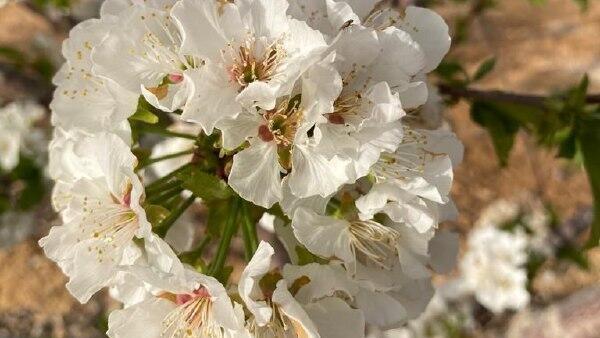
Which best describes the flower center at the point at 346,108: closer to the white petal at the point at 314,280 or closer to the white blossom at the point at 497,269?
the white petal at the point at 314,280

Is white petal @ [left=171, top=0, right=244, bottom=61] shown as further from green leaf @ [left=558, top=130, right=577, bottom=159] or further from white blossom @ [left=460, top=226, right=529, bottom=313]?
white blossom @ [left=460, top=226, right=529, bottom=313]

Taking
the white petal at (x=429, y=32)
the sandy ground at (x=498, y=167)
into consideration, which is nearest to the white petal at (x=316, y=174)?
the white petal at (x=429, y=32)

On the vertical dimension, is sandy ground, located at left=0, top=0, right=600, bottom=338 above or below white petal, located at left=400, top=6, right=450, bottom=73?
below

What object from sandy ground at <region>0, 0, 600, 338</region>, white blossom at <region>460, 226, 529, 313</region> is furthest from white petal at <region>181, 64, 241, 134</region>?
white blossom at <region>460, 226, 529, 313</region>

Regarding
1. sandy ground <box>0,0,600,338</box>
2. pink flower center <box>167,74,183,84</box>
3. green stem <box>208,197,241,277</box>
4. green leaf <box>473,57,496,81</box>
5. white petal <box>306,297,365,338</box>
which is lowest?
sandy ground <box>0,0,600,338</box>

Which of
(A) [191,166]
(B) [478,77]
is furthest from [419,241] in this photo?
(B) [478,77]
